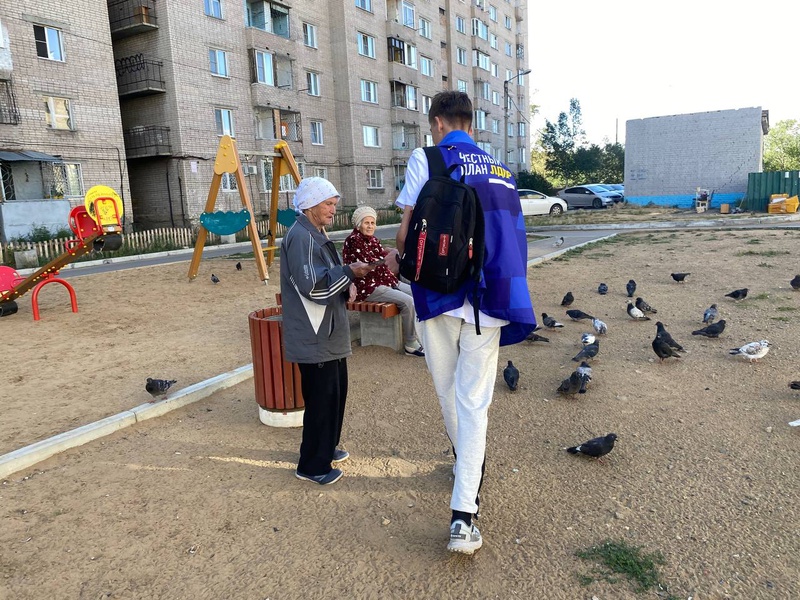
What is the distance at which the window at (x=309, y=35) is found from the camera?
106 ft

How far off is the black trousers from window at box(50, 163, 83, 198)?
76.6 feet

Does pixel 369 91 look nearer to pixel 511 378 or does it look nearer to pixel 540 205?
pixel 540 205

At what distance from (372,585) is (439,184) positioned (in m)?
1.78

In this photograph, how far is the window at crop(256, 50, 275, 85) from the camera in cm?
2884

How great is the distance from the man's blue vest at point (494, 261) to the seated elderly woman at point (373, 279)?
315 centimetres

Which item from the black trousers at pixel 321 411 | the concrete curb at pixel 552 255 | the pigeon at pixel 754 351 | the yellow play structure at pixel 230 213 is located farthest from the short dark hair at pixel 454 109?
the concrete curb at pixel 552 255

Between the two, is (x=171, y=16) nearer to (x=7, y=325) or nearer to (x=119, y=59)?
(x=119, y=59)

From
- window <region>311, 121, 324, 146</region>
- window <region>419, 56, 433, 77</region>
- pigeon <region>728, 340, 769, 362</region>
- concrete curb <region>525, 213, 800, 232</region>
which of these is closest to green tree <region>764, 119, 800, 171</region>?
window <region>419, 56, 433, 77</region>

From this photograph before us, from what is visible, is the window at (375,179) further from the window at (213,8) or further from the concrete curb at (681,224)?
the concrete curb at (681,224)

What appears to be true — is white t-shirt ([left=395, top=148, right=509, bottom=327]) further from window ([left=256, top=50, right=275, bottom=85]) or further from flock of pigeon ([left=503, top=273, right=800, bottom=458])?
window ([left=256, top=50, right=275, bottom=85])

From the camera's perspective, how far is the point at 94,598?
2.51 meters

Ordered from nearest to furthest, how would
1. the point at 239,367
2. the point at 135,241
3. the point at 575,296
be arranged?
the point at 239,367
the point at 575,296
the point at 135,241

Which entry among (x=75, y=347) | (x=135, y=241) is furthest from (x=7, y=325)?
(x=135, y=241)

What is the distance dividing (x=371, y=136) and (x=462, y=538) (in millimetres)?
35716
